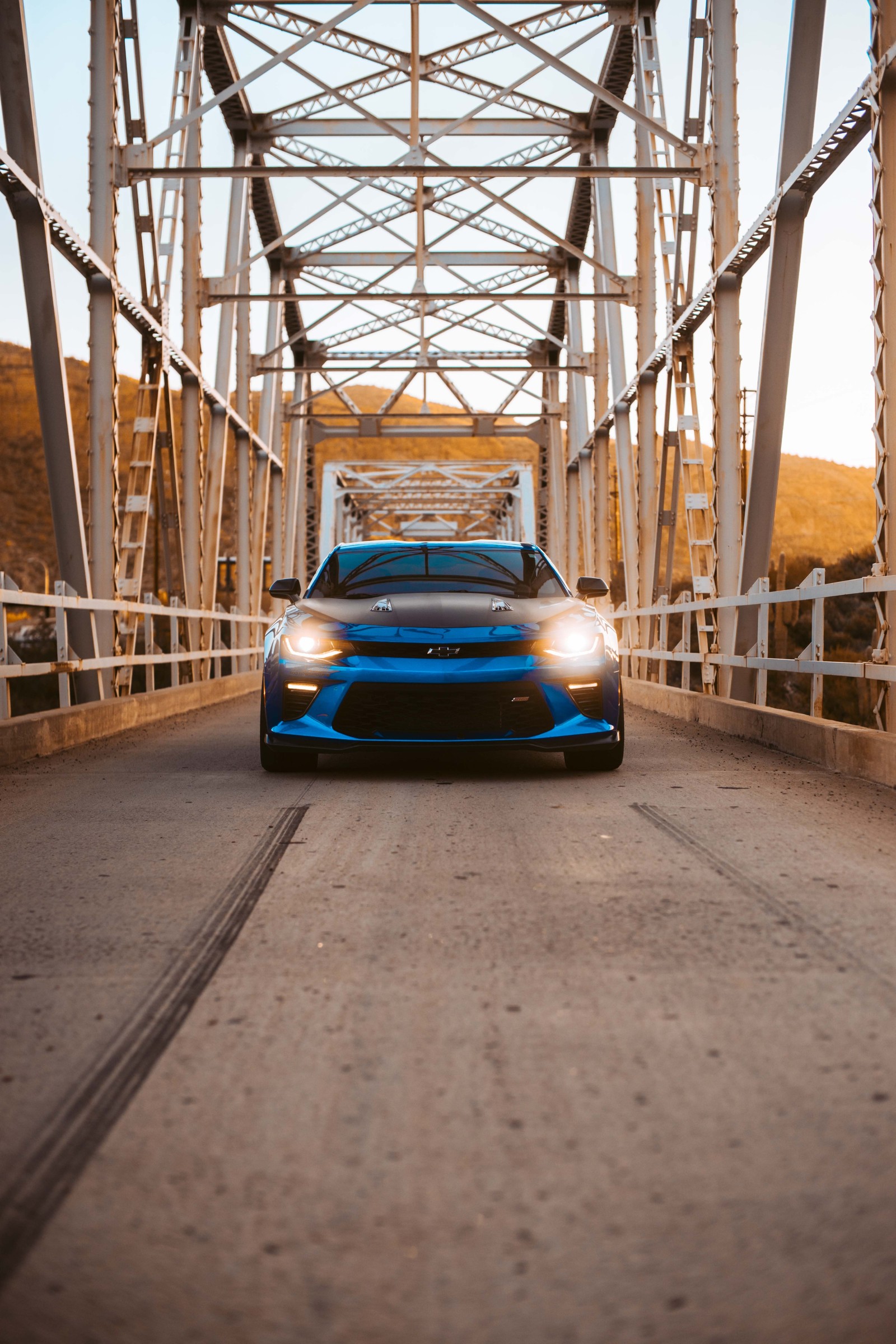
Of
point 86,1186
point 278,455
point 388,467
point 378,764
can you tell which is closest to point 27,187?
point 378,764

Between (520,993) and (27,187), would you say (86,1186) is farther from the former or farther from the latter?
(27,187)

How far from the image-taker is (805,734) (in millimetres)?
8977

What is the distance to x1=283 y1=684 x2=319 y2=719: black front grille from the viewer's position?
745 cm

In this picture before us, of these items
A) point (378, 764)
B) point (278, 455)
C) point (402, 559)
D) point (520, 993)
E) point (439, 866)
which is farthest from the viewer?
point (278, 455)

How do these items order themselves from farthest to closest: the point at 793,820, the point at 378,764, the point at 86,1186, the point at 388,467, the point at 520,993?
the point at 388,467 → the point at 378,764 → the point at 793,820 → the point at 520,993 → the point at 86,1186

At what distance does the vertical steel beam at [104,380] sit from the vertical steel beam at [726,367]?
5.99 metres

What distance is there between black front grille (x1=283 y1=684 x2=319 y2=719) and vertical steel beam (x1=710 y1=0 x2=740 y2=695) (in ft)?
22.0

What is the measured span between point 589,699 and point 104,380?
7.86m

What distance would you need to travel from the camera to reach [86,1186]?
6.92 ft

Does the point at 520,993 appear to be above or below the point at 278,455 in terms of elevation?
below

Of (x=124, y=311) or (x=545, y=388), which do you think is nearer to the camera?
(x=124, y=311)

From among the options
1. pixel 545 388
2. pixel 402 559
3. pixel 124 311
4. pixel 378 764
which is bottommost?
pixel 378 764

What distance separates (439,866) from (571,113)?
19.4 meters

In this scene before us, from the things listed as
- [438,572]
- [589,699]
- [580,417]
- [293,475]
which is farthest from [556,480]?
[589,699]
